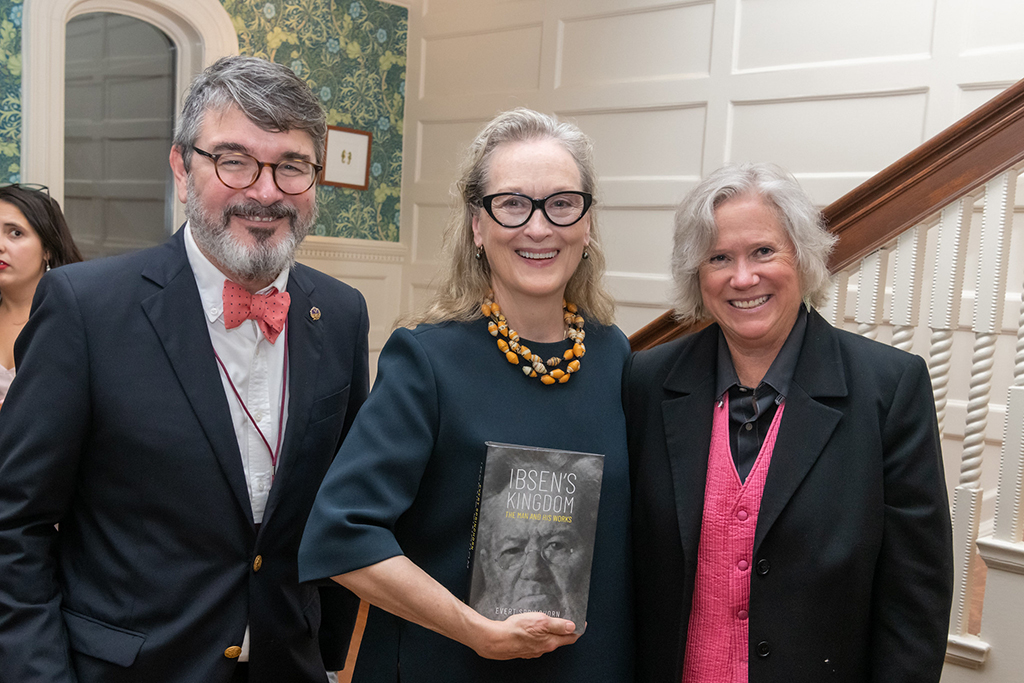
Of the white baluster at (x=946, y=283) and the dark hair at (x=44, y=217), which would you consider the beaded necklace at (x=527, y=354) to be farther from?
the dark hair at (x=44, y=217)

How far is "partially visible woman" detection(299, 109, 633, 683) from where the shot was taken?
4.02ft

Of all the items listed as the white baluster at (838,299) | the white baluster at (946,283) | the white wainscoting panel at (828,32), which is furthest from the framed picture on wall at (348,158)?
the white baluster at (946,283)

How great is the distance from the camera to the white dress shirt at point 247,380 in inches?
57.5

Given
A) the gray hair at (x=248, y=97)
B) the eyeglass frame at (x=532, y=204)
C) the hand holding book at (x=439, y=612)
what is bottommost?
the hand holding book at (x=439, y=612)

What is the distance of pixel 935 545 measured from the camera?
4.42 feet

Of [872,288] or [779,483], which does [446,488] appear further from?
[872,288]

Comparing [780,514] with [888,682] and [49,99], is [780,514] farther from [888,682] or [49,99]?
[49,99]

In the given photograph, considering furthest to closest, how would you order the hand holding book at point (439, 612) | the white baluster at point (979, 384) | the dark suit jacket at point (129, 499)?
1. the white baluster at point (979, 384)
2. the dark suit jacket at point (129, 499)
3. the hand holding book at point (439, 612)

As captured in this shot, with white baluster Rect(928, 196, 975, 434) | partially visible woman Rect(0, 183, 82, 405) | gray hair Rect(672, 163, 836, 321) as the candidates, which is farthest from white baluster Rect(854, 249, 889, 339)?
partially visible woman Rect(0, 183, 82, 405)

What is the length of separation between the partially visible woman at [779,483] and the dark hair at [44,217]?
7.43ft

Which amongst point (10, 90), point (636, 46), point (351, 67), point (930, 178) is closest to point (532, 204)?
point (930, 178)

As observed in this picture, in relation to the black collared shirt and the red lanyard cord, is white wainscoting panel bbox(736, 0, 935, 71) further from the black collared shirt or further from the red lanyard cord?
the red lanyard cord

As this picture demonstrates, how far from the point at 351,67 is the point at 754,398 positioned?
473cm

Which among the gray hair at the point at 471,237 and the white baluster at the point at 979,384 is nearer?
the gray hair at the point at 471,237
